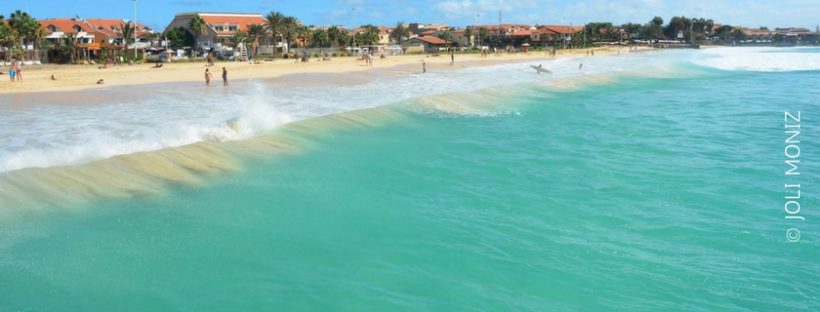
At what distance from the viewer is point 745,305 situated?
7.62 metres

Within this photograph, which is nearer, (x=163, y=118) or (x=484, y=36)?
(x=163, y=118)

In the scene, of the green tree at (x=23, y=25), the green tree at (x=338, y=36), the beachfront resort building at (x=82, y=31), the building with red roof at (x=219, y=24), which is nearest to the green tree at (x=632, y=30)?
the green tree at (x=338, y=36)

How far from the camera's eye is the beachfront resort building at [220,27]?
280 feet

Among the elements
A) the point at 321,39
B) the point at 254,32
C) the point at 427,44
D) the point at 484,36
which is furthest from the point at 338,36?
the point at 484,36

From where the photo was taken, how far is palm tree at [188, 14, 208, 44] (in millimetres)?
82375

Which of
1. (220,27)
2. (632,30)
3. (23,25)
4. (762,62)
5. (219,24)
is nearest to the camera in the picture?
(23,25)

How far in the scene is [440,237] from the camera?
9656 mm

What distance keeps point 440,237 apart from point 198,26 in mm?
79823

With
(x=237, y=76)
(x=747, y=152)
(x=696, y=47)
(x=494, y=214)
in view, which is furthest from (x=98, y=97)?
(x=696, y=47)

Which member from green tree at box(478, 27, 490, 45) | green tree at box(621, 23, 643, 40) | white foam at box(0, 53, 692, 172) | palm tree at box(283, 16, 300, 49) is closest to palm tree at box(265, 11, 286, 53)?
palm tree at box(283, 16, 300, 49)

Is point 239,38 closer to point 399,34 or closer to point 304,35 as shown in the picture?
point 304,35

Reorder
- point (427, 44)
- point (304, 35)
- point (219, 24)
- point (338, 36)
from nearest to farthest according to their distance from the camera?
point (219, 24)
point (304, 35)
point (338, 36)
point (427, 44)

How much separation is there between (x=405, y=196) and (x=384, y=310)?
4.95m

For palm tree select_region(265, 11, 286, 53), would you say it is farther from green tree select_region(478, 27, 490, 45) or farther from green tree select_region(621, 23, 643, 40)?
green tree select_region(621, 23, 643, 40)
